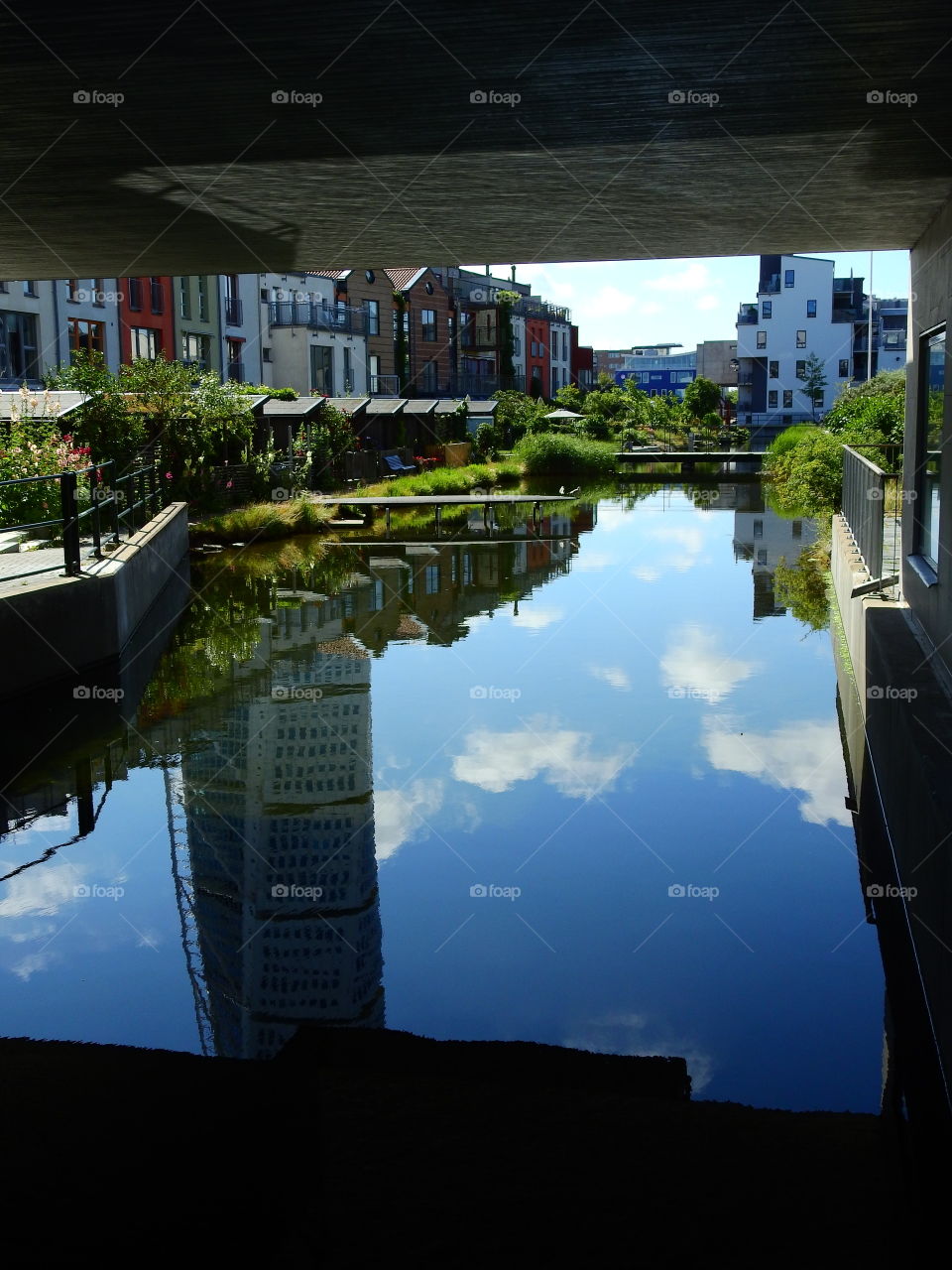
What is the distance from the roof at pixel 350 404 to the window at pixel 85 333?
672 centimetres

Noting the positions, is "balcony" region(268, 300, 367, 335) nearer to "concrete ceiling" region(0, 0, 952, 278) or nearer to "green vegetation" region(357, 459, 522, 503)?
"green vegetation" region(357, 459, 522, 503)

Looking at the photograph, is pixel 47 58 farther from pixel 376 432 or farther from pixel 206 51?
pixel 376 432

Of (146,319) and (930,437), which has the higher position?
(146,319)

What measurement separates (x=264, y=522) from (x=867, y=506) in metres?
15.3

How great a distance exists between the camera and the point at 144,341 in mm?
40031

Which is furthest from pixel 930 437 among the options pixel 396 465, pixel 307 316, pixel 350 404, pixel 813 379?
pixel 813 379

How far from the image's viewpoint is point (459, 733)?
10633mm

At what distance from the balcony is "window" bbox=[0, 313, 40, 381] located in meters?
18.2

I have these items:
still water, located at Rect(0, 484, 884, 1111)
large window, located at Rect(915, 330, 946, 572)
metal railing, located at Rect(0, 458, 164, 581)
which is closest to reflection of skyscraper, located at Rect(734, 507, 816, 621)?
still water, located at Rect(0, 484, 884, 1111)

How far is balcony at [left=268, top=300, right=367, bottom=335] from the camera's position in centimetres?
5081

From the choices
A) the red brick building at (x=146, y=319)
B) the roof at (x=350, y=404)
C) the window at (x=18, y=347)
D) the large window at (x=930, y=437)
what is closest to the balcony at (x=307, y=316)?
the red brick building at (x=146, y=319)

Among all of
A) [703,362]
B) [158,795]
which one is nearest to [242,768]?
[158,795]

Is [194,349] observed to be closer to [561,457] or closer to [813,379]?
[561,457]

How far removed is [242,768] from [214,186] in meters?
4.21
